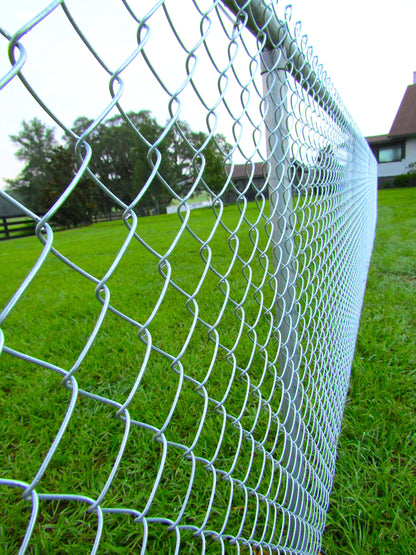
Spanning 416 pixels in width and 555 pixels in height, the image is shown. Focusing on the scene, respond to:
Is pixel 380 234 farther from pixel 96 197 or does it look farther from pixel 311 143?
pixel 96 197

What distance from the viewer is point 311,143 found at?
4.89 feet

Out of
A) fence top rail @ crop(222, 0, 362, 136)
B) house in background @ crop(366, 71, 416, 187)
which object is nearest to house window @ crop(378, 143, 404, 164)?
house in background @ crop(366, 71, 416, 187)

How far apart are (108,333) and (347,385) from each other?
1.75m

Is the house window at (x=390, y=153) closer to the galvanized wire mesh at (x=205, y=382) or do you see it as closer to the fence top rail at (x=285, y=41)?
the galvanized wire mesh at (x=205, y=382)

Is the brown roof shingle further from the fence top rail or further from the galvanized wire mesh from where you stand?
the fence top rail

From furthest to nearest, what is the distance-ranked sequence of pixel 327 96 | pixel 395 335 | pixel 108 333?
pixel 108 333 < pixel 395 335 < pixel 327 96

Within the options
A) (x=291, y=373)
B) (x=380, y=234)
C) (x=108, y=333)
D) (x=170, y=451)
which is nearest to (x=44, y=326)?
(x=108, y=333)

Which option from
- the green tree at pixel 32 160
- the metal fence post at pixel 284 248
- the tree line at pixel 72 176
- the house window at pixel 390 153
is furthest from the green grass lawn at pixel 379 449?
the green tree at pixel 32 160

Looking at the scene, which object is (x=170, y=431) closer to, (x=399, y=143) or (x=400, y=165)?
(x=400, y=165)

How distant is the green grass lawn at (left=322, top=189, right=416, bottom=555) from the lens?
3.58 feet

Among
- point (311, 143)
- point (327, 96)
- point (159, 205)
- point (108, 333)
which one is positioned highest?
point (159, 205)

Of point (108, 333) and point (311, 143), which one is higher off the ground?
point (311, 143)

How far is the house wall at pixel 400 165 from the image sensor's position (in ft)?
67.5

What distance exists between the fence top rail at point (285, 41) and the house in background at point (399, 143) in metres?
22.5
